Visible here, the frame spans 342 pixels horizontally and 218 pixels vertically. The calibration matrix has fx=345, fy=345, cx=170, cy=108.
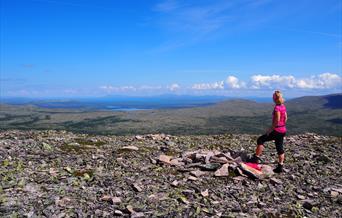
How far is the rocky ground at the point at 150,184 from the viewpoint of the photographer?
13.3 m

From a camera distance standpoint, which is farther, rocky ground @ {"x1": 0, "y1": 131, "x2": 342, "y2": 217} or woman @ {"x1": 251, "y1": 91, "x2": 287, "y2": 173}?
woman @ {"x1": 251, "y1": 91, "x2": 287, "y2": 173}

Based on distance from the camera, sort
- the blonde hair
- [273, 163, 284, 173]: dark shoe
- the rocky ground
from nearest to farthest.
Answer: the rocky ground → the blonde hair → [273, 163, 284, 173]: dark shoe

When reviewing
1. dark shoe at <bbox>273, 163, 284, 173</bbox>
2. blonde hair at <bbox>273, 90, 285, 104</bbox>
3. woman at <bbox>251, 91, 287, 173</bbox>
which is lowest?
dark shoe at <bbox>273, 163, 284, 173</bbox>

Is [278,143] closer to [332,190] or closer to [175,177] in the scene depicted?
[332,190]

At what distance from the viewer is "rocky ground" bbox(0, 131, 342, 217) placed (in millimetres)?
13305

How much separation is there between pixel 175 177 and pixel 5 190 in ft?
25.2

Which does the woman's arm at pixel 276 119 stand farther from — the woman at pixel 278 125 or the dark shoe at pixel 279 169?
the dark shoe at pixel 279 169

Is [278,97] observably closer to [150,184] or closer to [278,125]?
[278,125]

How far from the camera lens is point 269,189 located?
54.7 ft

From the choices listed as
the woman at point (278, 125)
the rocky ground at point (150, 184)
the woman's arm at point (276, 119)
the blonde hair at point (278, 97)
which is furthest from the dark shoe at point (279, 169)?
the blonde hair at point (278, 97)

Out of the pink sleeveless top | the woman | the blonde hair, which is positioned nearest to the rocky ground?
the woman

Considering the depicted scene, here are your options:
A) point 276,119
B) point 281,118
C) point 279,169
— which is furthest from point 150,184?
point 281,118

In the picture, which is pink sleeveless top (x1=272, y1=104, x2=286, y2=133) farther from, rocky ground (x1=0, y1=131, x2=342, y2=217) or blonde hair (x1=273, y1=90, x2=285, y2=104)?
rocky ground (x1=0, y1=131, x2=342, y2=217)

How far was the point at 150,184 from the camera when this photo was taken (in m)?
16.1
